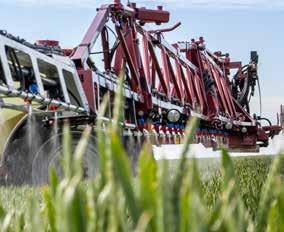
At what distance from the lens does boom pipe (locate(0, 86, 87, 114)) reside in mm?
3662

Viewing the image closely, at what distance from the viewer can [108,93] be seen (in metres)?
0.70

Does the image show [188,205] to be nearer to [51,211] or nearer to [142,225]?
[142,225]

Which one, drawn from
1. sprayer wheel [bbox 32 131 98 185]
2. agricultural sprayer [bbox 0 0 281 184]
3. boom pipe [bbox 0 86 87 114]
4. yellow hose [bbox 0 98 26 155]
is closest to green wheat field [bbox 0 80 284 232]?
agricultural sprayer [bbox 0 0 281 184]

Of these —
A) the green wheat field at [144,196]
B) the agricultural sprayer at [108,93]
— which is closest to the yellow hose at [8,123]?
the agricultural sprayer at [108,93]

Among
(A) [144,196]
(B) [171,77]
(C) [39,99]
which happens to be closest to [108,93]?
(A) [144,196]

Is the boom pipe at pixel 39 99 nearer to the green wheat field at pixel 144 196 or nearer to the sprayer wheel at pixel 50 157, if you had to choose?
the sprayer wheel at pixel 50 157

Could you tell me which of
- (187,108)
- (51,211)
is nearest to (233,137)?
(187,108)

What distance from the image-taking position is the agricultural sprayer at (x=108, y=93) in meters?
4.19

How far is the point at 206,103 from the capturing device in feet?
40.4

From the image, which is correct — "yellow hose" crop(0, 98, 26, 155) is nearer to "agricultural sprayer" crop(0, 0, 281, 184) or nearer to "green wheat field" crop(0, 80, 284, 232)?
"agricultural sprayer" crop(0, 0, 281, 184)

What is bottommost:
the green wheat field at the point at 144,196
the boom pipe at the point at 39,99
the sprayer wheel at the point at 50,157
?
the sprayer wheel at the point at 50,157

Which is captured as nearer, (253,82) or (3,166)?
(3,166)

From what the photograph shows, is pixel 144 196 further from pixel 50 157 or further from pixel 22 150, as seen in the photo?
pixel 22 150

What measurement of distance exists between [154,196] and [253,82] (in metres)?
16.1
